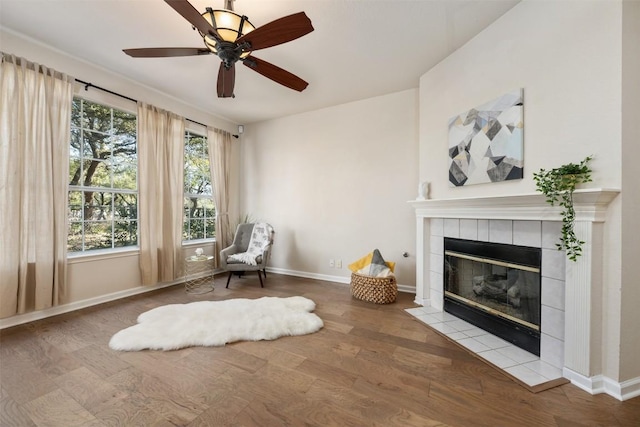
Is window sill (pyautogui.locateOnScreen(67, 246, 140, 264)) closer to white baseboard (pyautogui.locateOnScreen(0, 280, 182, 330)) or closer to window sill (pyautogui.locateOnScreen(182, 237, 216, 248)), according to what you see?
white baseboard (pyautogui.locateOnScreen(0, 280, 182, 330))

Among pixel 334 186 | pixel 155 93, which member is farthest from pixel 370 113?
pixel 155 93

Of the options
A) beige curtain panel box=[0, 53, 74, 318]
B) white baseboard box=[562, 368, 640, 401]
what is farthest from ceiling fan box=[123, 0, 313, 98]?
white baseboard box=[562, 368, 640, 401]

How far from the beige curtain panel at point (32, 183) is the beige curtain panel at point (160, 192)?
0.75 metres

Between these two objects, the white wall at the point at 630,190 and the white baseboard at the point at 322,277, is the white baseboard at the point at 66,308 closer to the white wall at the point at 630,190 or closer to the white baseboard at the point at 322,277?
the white baseboard at the point at 322,277

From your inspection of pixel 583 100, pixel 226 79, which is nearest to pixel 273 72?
pixel 226 79

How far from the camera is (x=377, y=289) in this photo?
9.71ft

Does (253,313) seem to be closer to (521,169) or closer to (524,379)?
(524,379)

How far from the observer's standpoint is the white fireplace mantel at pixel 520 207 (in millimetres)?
1490

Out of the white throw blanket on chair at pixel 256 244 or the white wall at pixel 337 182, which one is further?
the white throw blanket on chair at pixel 256 244

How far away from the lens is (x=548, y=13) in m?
1.78

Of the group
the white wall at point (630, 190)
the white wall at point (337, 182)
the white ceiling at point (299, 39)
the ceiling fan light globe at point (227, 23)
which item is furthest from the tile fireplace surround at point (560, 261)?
the ceiling fan light globe at point (227, 23)

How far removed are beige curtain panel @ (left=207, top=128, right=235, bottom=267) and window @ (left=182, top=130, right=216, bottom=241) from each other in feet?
0.40

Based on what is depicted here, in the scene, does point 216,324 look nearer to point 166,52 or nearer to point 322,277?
point 322,277

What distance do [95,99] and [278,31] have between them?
8.87 feet
